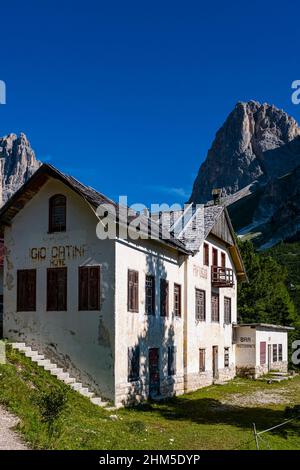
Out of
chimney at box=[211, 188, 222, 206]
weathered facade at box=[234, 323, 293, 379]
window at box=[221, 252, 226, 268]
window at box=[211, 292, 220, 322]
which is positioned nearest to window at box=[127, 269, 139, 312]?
window at box=[211, 292, 220, 322]

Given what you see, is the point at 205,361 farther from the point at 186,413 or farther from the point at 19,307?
the point at 19,307

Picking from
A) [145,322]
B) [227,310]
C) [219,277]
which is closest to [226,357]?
[227,310]

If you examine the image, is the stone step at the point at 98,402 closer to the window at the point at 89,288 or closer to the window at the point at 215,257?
the window at the point at 89,288

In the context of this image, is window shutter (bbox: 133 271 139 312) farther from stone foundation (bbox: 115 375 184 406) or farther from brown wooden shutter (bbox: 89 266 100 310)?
stone foundation (bbox: 115 375 184 406)

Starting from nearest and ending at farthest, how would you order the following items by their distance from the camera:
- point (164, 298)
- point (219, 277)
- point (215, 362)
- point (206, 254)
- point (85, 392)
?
point (85, 392) → point (164, 298) → point (206, 254) → point (219, 277) → point (215, 362)

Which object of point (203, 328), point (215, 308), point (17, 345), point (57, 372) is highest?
point (215, 308)

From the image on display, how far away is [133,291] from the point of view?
23906 mm

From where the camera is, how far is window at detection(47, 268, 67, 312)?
2336 centimetres

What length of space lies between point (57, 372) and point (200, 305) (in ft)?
40.1

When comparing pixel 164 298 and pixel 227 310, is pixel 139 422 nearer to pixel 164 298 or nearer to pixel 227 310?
pixel 164 298

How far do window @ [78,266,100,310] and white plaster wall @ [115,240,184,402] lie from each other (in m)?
0.84

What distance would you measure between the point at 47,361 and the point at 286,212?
155060 millimetres

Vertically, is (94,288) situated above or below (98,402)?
above
